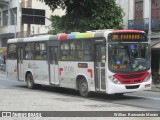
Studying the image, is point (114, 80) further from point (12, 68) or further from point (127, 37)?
point (12, 68)

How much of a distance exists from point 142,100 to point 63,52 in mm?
4861

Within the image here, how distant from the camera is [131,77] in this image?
59.8ft

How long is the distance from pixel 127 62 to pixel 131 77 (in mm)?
651

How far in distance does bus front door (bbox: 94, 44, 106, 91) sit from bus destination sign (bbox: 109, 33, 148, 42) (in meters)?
0.58

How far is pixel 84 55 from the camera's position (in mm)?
19562

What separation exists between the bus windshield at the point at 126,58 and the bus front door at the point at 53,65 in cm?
449

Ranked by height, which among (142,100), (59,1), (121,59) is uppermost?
(59,1)

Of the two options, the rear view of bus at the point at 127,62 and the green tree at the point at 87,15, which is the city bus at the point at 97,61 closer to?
the rear view of bus at the point at 127,62

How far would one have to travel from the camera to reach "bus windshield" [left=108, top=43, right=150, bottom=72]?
18.0 meters

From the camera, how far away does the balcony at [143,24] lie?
31.9m

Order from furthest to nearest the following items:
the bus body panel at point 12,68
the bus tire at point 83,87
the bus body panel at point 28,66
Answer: the bus body panel at point 12,68 < the bus body panel at point 28,66 < the bus tire at point 83,87

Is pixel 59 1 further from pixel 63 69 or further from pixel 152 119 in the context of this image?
pixel 152 119

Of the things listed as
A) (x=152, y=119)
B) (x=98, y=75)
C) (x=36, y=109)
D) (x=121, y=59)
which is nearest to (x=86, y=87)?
(x=98, y=75)

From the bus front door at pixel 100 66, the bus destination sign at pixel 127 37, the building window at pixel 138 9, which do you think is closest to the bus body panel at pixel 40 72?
the bus front door at pixel 100 66
